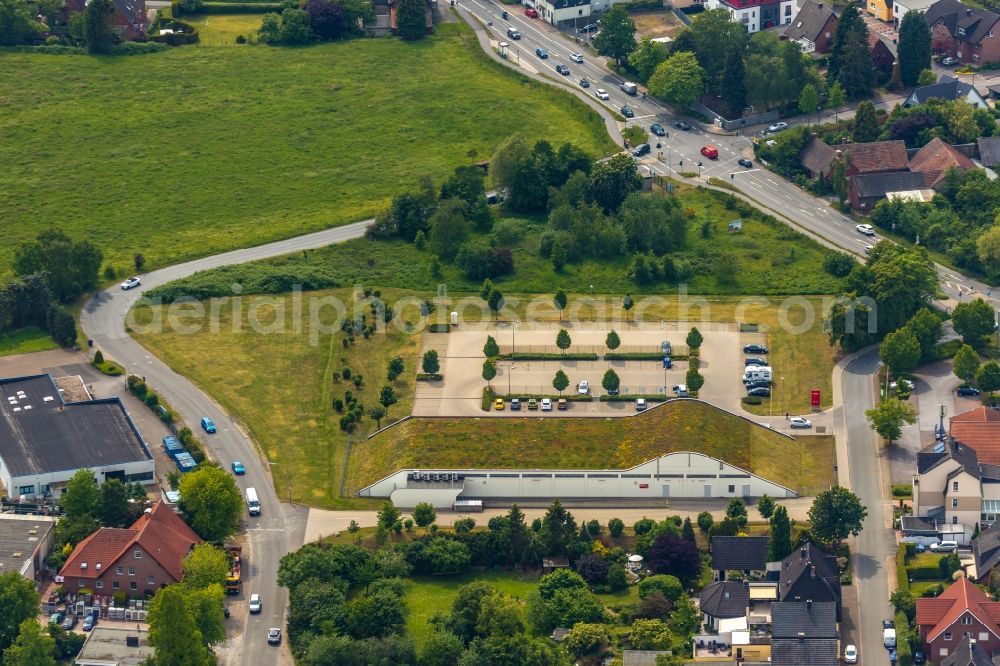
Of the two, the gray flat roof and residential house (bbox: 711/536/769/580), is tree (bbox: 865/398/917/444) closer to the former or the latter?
residential house (bbox: 711/536/769/580)

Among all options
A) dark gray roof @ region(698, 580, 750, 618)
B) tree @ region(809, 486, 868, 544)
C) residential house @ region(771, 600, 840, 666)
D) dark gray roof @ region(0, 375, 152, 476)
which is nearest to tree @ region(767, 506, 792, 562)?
tree @ region(809, 486, 868, 544)

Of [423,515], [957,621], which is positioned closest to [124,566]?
[423,515]

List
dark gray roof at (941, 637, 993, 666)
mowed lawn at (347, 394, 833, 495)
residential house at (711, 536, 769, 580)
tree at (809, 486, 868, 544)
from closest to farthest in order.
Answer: dark gray roof at (941, 637, 993, 666)
residential house at (711, 536, 769, 580)
tree at (809, 486, 868, 544)
mowed lawn at (347, 394, 833, 495)

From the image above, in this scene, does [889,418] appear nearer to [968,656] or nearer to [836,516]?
[836,516]

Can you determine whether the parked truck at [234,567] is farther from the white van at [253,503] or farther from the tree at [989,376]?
the tree at [989,376]

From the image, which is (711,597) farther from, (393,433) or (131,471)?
(131,471)

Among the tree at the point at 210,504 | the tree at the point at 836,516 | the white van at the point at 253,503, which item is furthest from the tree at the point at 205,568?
the tree at the point at 836,516

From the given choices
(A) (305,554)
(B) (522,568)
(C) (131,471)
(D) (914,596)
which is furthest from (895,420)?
(C) (131,471)
